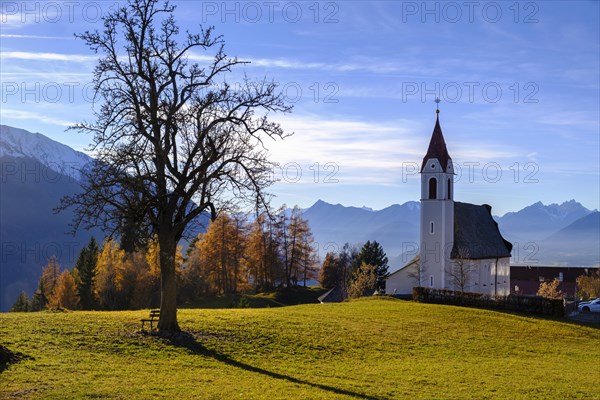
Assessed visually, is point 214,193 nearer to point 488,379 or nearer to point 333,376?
point 333,376

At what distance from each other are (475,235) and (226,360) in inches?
1980

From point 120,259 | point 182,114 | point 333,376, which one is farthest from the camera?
point 120,259

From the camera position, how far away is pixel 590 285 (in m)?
84.5

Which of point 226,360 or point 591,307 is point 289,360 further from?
point 591,307

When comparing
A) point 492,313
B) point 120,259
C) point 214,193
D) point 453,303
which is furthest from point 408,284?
point 214,193

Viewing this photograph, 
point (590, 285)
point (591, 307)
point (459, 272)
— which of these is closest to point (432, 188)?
point (459, 272)

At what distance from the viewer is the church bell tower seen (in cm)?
6269

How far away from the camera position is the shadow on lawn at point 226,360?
18242 mm

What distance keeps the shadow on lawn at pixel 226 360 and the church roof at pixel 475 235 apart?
42.6 meters

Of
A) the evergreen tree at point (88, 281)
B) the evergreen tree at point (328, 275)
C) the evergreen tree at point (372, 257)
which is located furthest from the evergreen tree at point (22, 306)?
the evergreen tree at point (372, 257)

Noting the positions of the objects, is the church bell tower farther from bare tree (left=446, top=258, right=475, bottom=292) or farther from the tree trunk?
the tree trunk

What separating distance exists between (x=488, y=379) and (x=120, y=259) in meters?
65.3

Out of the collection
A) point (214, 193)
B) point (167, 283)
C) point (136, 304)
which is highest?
point (214, 193)

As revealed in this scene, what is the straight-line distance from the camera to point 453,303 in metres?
Result: 48.9
